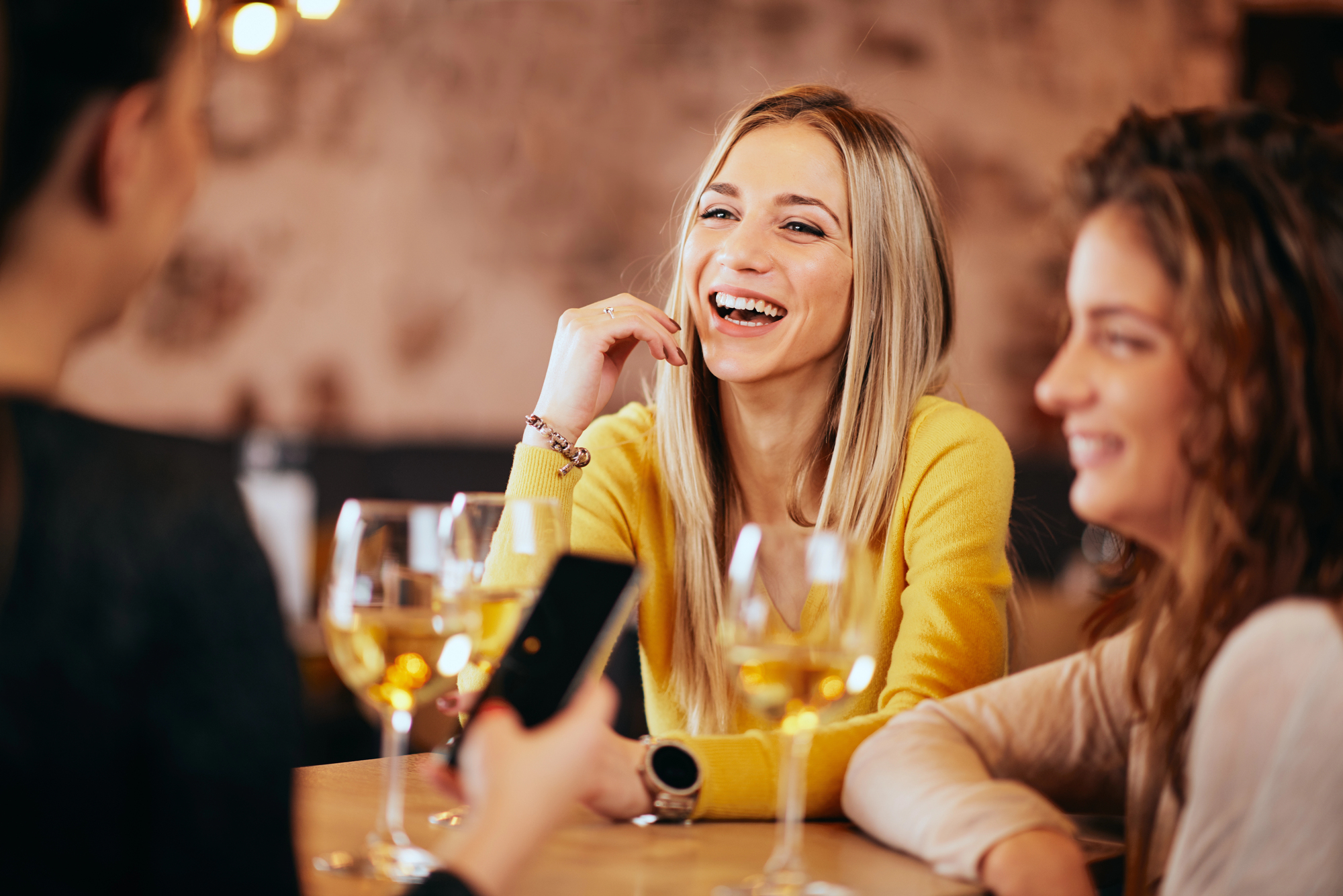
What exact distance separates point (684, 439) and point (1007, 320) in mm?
2716

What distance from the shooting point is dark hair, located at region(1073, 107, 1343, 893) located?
816mm

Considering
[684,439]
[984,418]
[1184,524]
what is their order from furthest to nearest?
[684,439] → [984,418] → [1184,524]

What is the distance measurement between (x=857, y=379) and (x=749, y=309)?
0.18 m

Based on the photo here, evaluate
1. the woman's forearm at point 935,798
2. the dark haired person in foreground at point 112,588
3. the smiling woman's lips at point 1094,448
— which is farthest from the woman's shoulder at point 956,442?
the dark haired person in foreground at point 112,588

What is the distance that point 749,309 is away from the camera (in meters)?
1.68

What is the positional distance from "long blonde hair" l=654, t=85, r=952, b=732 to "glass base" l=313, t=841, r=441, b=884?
76cm

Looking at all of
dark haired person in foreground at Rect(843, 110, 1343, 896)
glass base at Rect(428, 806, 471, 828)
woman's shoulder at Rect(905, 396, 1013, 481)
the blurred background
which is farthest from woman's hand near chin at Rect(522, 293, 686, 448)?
the blurred background

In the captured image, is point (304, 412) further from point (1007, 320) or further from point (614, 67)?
point (1007, 320)

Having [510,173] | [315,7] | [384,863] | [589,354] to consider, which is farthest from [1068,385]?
[510,173]

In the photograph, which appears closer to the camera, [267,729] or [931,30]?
[267,729]

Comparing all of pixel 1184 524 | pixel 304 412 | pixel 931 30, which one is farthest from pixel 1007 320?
pixel 1184 524

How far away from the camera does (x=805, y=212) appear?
65.0 inches

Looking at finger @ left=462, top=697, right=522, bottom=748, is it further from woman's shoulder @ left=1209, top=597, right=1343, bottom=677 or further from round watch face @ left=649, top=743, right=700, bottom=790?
woman's shoulder @ left=1209, top=597, right=1343, bottom=677

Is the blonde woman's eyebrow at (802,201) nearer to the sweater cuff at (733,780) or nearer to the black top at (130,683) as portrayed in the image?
the sweater cuff at (733,780)
